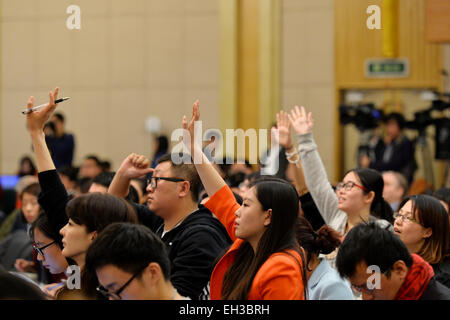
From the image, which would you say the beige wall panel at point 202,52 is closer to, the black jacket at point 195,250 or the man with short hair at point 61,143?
→ the man with short hair at point 61,143

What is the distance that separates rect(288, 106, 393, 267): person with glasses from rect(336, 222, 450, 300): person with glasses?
1326 millimetres

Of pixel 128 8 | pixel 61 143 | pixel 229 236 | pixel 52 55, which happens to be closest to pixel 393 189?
pixel 229 236

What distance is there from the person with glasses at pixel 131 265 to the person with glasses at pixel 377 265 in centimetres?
51

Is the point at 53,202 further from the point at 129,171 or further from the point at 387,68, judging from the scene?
the point at 387,68

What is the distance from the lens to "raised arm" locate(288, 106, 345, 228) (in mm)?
3588

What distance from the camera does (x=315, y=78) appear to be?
901 cm

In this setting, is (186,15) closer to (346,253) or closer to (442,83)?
(442,83)

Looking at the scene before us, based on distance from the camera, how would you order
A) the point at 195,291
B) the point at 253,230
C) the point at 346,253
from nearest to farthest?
the point at 346,253, the point at 253,230, the point at 195,291
